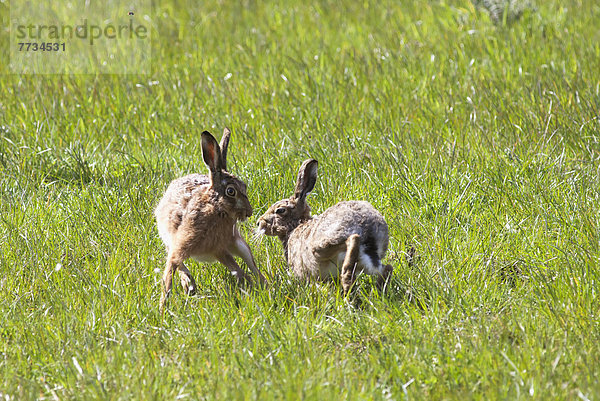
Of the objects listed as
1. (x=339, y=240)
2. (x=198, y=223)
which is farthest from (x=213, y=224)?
(x=339, y=240)

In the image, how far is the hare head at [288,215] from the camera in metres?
4.79

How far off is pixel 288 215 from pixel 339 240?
2.25 ft

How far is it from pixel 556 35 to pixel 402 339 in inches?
201

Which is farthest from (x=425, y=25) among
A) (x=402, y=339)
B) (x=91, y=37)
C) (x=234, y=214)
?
(x=402, y=339)

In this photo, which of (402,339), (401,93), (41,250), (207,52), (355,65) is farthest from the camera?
(207,52)

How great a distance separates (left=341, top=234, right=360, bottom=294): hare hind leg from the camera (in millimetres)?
4105

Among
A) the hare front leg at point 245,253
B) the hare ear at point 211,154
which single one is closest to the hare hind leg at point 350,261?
the hare front leg at point 245,253

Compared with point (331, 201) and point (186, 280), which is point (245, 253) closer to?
point (186, 280)

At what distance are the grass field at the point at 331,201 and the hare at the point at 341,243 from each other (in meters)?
0.12

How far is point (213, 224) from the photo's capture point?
4.45 m

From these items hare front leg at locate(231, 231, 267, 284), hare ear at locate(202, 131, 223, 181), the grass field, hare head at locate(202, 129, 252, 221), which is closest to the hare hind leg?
the grass field

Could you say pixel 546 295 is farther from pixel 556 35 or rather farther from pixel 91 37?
pixel 91 37

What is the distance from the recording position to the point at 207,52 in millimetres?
8195

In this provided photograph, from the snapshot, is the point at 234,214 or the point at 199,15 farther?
the point at 199,15
